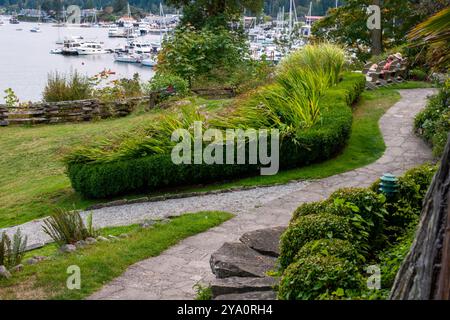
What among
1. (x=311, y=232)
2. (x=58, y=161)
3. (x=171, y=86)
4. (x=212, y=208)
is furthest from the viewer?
(x=171, y=86)

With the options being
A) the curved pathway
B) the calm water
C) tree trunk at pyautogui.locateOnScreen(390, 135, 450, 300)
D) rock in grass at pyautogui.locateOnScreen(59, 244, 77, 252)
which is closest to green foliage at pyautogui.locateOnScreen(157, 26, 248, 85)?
the calm water

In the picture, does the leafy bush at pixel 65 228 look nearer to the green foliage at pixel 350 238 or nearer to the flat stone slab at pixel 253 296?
the green foliage at pixel 350 238

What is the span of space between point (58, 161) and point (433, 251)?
13.2 metres

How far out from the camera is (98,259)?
7.70 meters

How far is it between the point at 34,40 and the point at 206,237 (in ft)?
331

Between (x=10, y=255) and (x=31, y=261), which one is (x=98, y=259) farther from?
(x=10, y=255)

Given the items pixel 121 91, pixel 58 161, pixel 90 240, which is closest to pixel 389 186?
pixel 90 240

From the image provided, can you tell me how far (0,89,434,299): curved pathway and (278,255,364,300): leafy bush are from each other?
209 cm

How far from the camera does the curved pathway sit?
7074mm

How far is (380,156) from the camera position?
12781 mm

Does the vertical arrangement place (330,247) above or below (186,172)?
above
